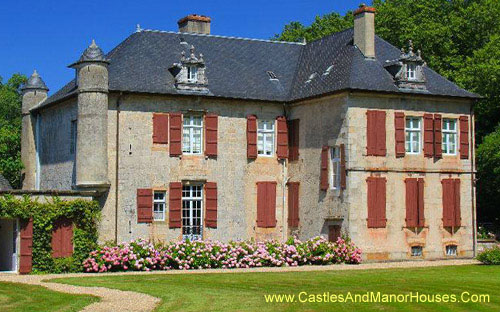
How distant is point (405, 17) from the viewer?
4631cm

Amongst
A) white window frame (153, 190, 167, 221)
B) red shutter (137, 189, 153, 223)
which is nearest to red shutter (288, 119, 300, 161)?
white window frame (153, 190, 167, 221)

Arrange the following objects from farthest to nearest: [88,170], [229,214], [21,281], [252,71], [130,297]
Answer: [252,71]
[229,214]
[88,170]
[21,281]
[130,297]

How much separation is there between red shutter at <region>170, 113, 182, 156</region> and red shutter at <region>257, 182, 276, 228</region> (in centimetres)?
352

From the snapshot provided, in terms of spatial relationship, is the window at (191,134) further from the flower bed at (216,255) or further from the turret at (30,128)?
the turret at (30,128)

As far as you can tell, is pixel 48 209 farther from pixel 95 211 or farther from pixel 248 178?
pixel 248 178

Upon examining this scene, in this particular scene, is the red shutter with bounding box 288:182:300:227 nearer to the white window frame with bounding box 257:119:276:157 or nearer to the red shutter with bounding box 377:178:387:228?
the white window frame with bounding box 257:119:276:157

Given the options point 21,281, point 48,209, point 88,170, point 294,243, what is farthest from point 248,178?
point 21,281

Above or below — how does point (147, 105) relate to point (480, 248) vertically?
above

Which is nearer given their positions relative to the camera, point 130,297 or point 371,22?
point 130,297

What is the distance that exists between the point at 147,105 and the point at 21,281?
9738 mm

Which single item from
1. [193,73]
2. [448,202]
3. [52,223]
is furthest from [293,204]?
[52,223]

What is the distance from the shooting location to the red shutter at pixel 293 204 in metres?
34.3

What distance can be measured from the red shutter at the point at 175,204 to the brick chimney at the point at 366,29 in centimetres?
860

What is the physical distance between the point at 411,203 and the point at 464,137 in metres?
3.67
